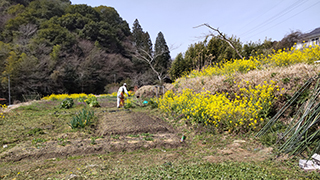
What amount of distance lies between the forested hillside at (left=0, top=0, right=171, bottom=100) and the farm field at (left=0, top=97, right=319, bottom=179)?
18.5 meters

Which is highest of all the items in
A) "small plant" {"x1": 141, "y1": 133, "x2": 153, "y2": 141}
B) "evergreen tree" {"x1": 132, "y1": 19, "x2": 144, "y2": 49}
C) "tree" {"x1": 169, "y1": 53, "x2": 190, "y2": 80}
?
"evergreen tree" {"x1": 132, "y1": 19, "x2": 144, "y2": 49}

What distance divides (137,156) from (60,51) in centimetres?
Answer: 2810

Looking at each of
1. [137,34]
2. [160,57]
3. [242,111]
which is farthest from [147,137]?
[137,34]

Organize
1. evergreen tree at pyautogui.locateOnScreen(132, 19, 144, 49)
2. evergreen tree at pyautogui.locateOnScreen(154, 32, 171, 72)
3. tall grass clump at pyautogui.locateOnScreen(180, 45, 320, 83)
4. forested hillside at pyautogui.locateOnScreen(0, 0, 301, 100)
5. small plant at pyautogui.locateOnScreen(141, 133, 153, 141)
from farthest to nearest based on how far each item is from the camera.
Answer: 1. evergreen tree at pyautogui.locateOnScreen(132, 19, 144, 49)
2. evergreen tree at pyautogui.locateOnScreen(154, 32, 171, 72)
3. forested hillside at pyautogui.locateOnScreen(0, 0, 301, 100)
4. tall grass clump at pyautogui.locateOnScreen(180, 45, 320, 83)
5. small plant at pyautogui.locateOnScreen(141, 133, 153, 141)

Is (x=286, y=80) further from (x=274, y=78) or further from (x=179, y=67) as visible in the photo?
(x=179, y=67)

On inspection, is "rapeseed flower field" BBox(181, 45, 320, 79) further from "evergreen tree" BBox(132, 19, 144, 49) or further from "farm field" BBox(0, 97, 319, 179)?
"evergreen tree" BBox(132, 19, 144, 49)

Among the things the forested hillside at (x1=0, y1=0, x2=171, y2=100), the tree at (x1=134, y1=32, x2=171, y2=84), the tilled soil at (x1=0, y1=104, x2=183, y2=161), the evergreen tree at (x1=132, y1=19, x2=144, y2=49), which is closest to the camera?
the tilled soil at (x1=0, y1=104, x2=183, y2=161)

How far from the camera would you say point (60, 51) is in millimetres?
26844

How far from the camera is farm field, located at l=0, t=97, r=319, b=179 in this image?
235 centimetres

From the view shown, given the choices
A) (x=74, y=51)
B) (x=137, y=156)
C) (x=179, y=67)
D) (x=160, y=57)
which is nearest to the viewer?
Answer: (x=137, y=156)

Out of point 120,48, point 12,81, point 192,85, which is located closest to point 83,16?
point 120,48

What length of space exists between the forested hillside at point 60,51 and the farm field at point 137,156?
18.5 meters

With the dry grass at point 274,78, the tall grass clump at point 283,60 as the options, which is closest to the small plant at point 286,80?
the dry grass at point 274,78

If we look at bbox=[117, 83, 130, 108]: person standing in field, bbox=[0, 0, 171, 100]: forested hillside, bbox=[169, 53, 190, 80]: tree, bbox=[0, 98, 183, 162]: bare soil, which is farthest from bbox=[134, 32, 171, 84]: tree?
bbox=[0, 98, 183, 162]: bare soil
